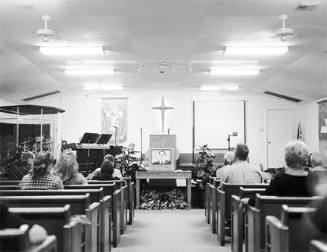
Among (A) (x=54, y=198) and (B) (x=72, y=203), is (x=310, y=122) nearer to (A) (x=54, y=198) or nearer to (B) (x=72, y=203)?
(B) (x=72, y=203)

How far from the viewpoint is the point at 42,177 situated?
406cm

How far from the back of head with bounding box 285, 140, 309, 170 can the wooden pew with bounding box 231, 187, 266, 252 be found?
70 centimetres

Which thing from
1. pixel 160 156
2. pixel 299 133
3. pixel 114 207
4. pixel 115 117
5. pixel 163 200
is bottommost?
pixel 163 200

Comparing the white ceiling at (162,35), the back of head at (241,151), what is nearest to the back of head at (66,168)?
the back of head at (241,151)

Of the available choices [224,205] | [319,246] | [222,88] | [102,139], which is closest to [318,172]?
[224,205]

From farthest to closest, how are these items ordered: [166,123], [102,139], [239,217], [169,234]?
[166,123], [102,139], [169,234], [239,217]

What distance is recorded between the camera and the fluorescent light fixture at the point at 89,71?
35.9ft

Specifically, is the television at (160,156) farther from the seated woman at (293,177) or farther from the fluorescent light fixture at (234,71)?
the seated woman at (293,177)

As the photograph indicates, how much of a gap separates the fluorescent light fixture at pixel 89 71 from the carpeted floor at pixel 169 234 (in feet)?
13.7

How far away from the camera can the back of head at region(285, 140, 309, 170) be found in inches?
139

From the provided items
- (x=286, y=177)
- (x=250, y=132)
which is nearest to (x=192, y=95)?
(x=250, y=132)

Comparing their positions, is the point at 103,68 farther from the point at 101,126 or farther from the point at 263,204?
the point at 263,204

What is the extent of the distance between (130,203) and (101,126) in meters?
8.35

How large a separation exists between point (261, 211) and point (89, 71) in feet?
27.2
